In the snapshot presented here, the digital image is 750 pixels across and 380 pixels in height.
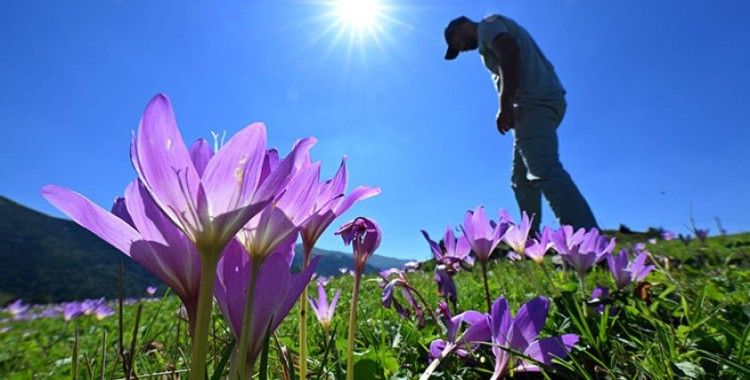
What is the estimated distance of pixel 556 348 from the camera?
0.91 metres

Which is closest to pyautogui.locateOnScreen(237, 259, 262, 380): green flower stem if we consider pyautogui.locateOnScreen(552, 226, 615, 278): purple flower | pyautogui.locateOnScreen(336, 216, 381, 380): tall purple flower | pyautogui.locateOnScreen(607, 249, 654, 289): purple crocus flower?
pyautogui.locateOnScreen(336, 216, 381, 380): tall purple flower

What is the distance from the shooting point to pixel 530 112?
6.57 meters

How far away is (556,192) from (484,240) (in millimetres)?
4729

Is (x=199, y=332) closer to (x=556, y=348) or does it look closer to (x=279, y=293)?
(x=279, y=293)

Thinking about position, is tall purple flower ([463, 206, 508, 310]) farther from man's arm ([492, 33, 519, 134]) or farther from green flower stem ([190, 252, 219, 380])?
man's arm ([492, 33, 519, 134])

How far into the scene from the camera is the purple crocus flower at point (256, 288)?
23.4 inches

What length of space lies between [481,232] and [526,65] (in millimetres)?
6116

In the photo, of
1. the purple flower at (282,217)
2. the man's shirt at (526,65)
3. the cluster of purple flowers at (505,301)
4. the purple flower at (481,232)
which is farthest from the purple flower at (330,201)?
the man's shirt at (526,65)

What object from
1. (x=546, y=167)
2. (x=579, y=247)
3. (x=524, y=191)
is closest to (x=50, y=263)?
(x=524, y=191)

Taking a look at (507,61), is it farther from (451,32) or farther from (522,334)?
(522,334)

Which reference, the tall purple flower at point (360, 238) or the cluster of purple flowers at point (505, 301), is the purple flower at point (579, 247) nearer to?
the cluster of purple flowers at point (505, 301)

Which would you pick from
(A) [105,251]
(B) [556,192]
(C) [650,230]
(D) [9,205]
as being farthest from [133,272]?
(B) [556,192]

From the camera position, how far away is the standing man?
567 centimetres

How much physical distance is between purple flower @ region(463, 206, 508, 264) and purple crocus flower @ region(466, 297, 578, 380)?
1.36 ft
